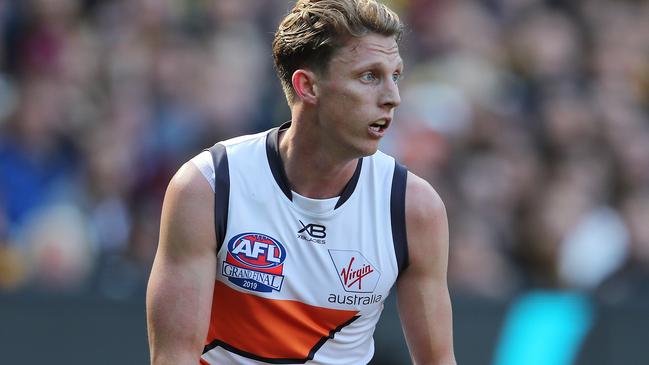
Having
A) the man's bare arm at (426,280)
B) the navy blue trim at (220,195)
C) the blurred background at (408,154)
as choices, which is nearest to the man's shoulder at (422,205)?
the man's bare arm at (426,280)

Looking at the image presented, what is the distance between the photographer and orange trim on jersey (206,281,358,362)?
4.70 metres

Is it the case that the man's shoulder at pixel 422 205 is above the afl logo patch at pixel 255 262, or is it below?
above

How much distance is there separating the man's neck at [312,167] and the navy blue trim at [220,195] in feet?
0.88

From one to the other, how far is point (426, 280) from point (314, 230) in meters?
0.47

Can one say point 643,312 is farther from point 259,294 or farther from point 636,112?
point 259,294

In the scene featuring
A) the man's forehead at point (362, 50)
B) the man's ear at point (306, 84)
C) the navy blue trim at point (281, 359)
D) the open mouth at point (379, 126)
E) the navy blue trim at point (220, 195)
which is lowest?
the navy blue trim at point (281, 359)

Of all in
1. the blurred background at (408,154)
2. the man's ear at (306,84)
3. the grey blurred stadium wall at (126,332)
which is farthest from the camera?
the blurred background at (408,154)

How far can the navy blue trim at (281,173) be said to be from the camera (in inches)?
187

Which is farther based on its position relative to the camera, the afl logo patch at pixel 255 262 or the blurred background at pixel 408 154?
the blurred background at pixel 408 154

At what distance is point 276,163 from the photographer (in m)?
4.79

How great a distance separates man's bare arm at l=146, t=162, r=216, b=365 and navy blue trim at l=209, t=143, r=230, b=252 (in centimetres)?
5

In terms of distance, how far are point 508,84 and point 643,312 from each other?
2569 millimetres

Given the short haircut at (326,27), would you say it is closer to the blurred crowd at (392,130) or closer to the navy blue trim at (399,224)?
the navy blue trim at (399,224)

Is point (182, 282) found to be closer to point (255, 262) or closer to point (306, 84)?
point (255, 262)
